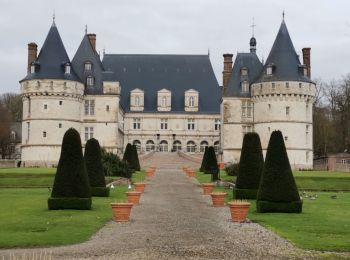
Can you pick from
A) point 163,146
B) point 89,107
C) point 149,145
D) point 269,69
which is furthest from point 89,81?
point 269,69

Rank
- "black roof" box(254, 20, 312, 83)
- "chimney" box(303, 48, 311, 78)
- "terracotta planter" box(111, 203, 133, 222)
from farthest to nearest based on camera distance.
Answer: "chimney" box(303, 48, 311, 78)
"black roof" box(254, 20, 312, 83)
"terracotta planter" box(111, 203, 133, 222)

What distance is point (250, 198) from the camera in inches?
854

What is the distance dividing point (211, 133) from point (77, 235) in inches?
2030

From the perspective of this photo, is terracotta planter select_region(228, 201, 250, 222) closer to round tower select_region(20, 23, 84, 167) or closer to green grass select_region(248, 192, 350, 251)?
green grass select_region(248, 192, 350, 251)

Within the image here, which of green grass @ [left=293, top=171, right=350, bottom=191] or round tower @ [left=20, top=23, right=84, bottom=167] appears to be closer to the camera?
green grass @ [left=293, top=171, right=350, bottom=191]

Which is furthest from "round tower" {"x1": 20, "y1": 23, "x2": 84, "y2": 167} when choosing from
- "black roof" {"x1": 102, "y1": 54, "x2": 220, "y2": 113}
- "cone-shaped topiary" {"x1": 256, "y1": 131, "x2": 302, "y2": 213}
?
"cone-shaped topiary" {"x1": 256, "y1": 131, "x2": 302, "y2": 213}

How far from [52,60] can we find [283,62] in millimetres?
19062

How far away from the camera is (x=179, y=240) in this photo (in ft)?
38.2

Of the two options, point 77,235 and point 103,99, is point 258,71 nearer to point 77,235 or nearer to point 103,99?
point 103,99

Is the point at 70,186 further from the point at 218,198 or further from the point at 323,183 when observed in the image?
the point at 323,183

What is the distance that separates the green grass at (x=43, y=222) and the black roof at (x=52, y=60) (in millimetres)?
30393

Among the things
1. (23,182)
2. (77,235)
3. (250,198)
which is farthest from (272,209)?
(23,182)

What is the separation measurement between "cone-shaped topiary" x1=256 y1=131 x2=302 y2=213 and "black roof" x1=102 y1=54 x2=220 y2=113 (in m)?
46.1

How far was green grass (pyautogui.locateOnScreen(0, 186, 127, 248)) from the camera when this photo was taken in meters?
11.7
